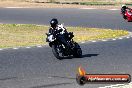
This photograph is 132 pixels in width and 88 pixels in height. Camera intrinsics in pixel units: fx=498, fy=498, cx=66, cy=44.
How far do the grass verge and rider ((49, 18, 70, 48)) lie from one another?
6.49 m

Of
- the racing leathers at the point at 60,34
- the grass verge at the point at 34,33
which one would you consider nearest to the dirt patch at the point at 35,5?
the grass verge at the point at 34,33

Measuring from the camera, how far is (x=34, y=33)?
28766mm

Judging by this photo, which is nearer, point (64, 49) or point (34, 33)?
point (64, 49)

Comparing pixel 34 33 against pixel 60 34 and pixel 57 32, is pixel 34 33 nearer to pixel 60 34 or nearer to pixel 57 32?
pixel 60 34

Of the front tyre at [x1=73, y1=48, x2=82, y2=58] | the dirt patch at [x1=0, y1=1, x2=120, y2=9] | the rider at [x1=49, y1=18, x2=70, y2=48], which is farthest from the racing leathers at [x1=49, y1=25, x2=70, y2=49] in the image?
the dirt patch at [x1=0, y1=1, x2=120, y2=9]

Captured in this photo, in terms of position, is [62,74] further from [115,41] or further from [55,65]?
[115,41]

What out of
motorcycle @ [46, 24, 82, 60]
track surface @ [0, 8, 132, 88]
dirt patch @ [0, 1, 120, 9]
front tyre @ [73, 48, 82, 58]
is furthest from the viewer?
dirt patch @ [0, 1, 120, 9]

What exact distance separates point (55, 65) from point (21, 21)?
67.1ft

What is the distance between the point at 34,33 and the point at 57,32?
12.2 m

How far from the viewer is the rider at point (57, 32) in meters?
16.6

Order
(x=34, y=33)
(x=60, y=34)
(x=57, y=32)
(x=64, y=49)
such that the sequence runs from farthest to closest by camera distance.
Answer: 1. (x=34, y=33)
2. (x=64, y=49)
3. (x=60, y=34)
4. (x=57, y=32)

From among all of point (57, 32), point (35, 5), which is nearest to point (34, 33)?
point (57, 32)

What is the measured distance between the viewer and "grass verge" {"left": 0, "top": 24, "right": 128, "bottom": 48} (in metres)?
24.5

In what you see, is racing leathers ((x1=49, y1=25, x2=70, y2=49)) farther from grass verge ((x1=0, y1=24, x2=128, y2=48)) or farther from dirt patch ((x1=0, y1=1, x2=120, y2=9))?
dirt patch ((x1=0, y1=1, x2=120, y2=9))
